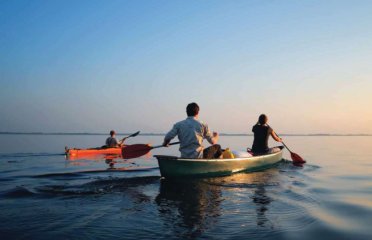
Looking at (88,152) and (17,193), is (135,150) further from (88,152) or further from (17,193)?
(88,152)

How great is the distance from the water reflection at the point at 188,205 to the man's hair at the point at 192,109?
6.66 ft

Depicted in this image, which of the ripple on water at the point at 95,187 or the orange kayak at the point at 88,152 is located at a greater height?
the orange kayak at the point at 88,152

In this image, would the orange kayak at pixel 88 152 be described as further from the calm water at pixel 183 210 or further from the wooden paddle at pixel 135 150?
the wooden paddle at pixel 135 150

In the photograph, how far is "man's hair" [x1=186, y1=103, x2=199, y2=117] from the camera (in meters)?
9.55

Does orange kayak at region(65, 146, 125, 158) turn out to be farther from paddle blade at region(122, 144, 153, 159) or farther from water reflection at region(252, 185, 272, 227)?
water reflection at region(252, 185, 272, 227)

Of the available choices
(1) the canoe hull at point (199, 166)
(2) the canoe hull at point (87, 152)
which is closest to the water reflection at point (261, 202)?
(1) the canoe hull at point (199, 166)

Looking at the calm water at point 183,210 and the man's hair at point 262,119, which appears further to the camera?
the man's hair at point 262,119

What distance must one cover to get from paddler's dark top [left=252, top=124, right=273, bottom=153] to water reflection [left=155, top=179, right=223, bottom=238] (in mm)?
5330

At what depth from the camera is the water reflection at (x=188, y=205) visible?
534cm

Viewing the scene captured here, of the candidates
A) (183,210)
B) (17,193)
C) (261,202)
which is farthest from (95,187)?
(261,202)

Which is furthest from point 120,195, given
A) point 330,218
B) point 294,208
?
point 330,218

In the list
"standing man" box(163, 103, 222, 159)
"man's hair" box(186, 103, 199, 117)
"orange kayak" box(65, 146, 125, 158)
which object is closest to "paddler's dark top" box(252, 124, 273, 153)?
"standing man" box(163, 103, 222, 159)

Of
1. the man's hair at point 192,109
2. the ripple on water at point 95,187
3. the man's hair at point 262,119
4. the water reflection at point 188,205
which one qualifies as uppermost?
the man's hair at point 192,109

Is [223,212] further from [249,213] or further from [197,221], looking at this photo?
[197,221]
